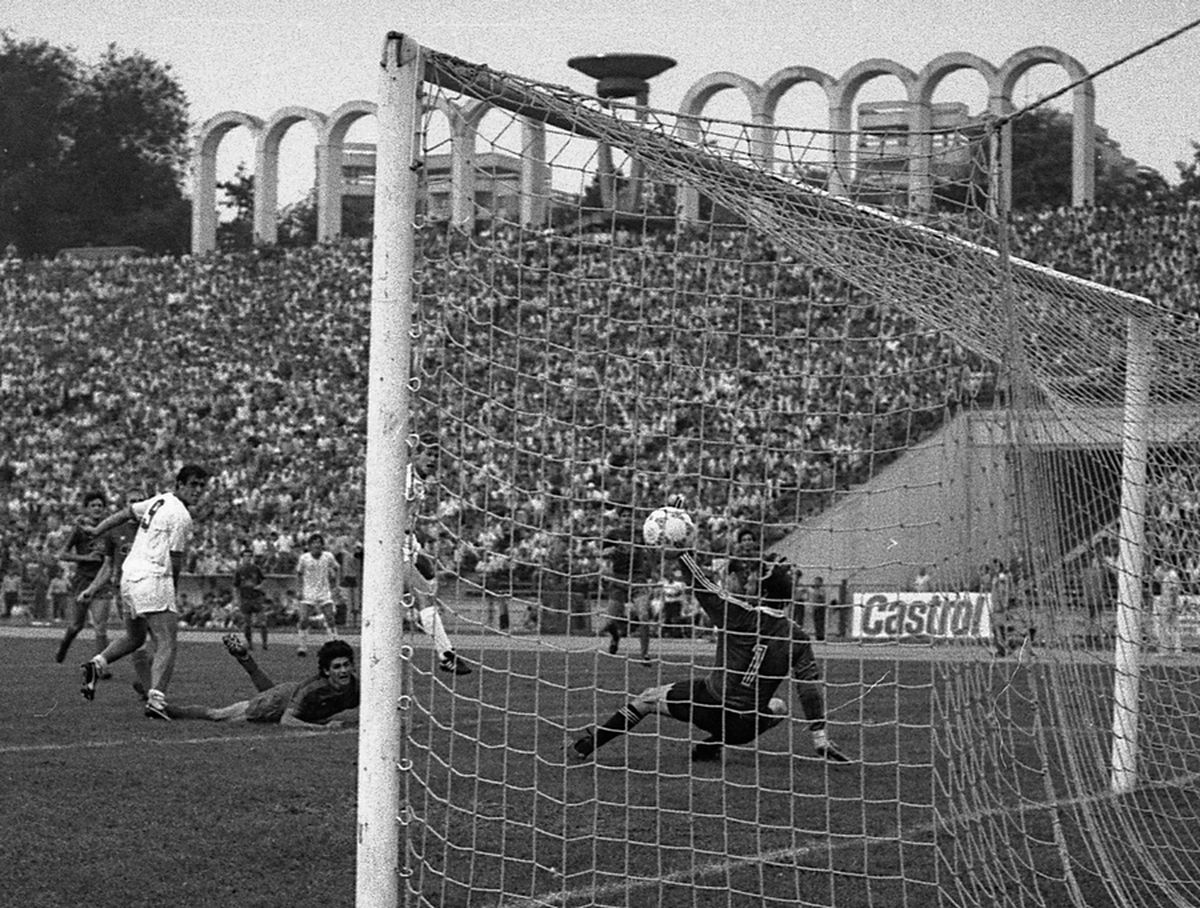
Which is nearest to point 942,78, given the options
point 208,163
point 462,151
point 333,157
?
point 333,157

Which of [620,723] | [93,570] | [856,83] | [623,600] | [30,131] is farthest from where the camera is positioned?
[30,131]

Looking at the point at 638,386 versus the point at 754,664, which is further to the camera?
the point at 754,664

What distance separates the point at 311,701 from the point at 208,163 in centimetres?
4128

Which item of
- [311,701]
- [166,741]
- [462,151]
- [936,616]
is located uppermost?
[462,151]

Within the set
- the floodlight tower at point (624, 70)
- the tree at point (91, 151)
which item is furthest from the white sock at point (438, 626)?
the tree at point (91, 151)

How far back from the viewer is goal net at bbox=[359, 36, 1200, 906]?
6586 mm

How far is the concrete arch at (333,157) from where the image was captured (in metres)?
49.7

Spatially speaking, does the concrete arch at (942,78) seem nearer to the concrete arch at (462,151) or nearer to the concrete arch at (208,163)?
the concrete arch at (208,163)

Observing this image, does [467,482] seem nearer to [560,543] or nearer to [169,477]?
[560,543]

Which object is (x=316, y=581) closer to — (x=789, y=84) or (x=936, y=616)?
(x=936, y=616)

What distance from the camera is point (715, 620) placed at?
10664 millimetres

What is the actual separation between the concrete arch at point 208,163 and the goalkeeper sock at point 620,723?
42505 mm

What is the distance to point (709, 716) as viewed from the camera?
1045 cm

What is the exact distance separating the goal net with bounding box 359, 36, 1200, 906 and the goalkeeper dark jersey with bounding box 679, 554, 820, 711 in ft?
0.80
